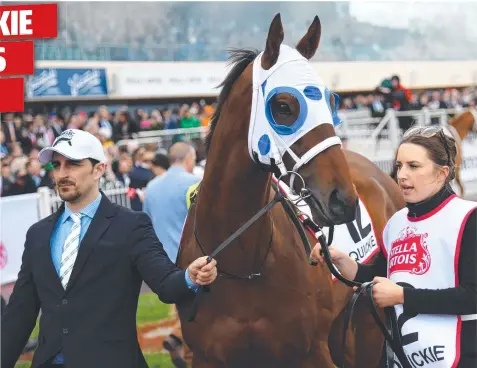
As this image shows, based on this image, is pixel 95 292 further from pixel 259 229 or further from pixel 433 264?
pixel 433 264

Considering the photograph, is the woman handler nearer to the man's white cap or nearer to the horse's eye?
the horse's eye

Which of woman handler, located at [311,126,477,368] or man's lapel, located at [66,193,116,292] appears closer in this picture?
woman handler, located at [311,126,477,368]

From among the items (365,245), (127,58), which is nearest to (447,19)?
(127,58)

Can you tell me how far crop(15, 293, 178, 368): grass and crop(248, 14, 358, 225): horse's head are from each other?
314 cm

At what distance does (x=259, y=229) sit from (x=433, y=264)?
949 mm

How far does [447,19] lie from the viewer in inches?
851

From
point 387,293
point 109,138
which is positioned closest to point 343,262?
point 387,293

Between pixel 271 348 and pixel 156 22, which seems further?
pixel 156 22

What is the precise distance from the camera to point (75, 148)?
289 centimetres

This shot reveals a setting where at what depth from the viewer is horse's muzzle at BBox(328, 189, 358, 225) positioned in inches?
108

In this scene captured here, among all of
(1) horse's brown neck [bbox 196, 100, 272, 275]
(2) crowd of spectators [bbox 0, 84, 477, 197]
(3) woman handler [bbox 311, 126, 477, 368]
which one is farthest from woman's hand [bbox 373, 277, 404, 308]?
(2) crowd of spectators [bbox 0, 84, 477, 197]

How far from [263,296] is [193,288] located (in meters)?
0.53

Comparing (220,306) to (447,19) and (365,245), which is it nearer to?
(365,245)

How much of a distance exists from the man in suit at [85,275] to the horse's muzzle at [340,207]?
0.50m
